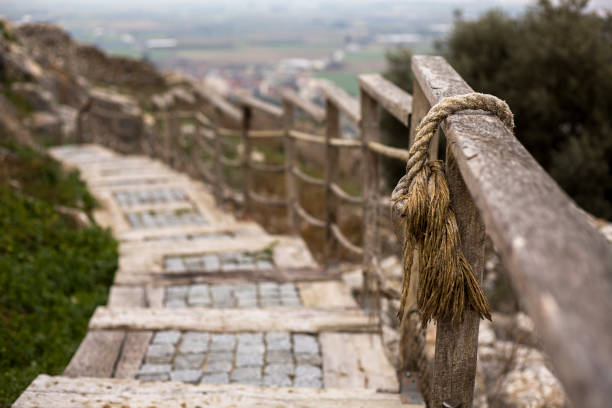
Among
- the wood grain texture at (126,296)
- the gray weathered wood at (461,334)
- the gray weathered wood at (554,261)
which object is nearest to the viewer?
the gray weathered wood at (554,261)

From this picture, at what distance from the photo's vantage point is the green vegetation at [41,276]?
10.1 feet

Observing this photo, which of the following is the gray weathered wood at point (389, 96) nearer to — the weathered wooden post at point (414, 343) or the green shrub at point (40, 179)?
the weathered wooden post at point (414, 343)

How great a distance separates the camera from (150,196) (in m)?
7.33

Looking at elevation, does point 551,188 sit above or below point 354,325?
above

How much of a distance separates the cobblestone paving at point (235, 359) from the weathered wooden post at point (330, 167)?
1.50 m

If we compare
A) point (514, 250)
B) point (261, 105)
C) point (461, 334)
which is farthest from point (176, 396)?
point (261, 105)

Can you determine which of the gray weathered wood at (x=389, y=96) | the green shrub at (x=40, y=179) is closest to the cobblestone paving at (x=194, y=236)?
the green shrub at (x=40, y=179)

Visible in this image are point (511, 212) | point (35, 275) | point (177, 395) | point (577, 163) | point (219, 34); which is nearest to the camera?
point (511, 212)

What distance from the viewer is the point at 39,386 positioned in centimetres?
243

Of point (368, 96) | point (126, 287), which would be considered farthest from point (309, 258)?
point (368, 96)

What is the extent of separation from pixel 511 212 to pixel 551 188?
0.10m

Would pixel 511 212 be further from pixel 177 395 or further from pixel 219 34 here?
pixel 219 34

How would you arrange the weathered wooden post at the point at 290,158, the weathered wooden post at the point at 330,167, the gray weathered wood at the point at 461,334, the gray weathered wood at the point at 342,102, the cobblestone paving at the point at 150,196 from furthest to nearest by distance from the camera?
the cobblestone paving at the point at 150,196
the weathered wooden post at the point at 290,158
the weathered wooden post at the point at 330,167
the gray weathered wood at the point at 342,102
the gray weathered wood at the point at 461,334

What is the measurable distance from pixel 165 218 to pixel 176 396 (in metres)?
4.17
